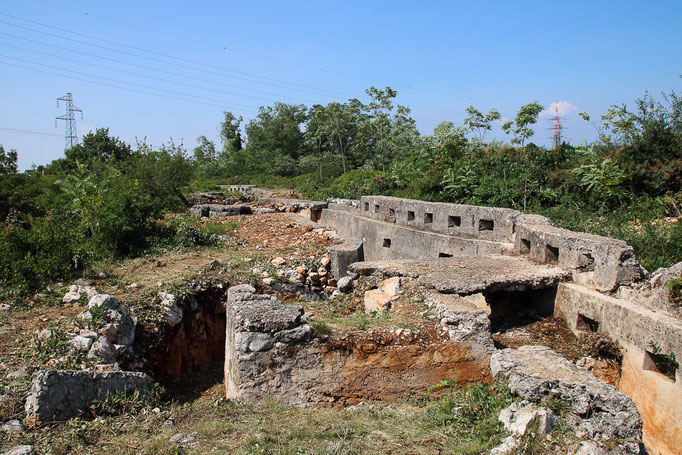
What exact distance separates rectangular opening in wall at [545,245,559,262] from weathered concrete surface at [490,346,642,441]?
2.57m

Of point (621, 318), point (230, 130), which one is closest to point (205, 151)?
point (230, 130)

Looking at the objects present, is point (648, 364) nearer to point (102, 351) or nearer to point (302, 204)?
point (102, 351)

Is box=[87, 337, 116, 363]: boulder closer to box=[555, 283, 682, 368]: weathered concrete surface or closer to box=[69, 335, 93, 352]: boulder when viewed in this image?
box=[69, 335, 93, 352]: boulder

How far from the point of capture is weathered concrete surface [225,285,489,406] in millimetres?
3771

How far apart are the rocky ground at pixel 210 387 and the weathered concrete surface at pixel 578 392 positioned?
130 millimetres

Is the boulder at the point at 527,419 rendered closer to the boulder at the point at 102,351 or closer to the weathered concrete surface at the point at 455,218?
the boulder at the point at 102,351

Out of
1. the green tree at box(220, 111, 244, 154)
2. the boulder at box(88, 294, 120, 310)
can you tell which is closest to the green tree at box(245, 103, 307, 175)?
the green tree at box(220, 111, 244, 154)

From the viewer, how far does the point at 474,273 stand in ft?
17.6

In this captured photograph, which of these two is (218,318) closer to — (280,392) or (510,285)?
(280,392)

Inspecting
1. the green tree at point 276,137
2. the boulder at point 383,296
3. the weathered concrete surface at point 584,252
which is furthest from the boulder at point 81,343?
the green tree at point 276,137

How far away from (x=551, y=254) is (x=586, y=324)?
1.11 metres

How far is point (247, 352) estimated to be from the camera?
12.4ft

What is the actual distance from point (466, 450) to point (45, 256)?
625 centimetres

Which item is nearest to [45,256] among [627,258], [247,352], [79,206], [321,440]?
[79,206]
